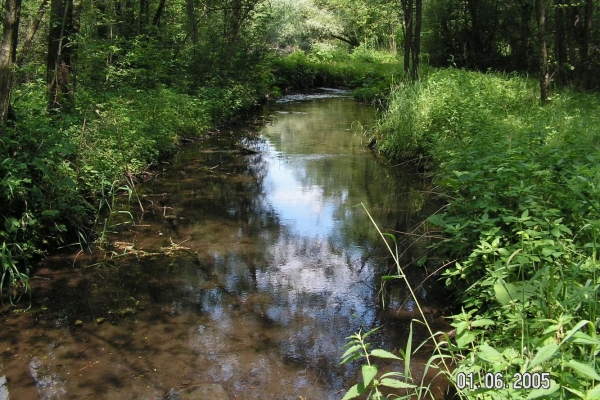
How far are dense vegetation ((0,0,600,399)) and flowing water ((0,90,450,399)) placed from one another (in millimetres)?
423

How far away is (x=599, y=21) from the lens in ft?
45.3

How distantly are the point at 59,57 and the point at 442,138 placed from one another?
5618mm

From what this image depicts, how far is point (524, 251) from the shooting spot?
11.3 feet

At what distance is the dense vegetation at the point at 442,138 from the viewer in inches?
110

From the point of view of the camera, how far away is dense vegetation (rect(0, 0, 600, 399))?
110 inches

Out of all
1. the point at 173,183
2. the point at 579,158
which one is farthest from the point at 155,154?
the point at 579,158

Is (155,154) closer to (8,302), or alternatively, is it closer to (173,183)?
(173,183)

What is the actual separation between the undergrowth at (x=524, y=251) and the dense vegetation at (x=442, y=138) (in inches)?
0.7

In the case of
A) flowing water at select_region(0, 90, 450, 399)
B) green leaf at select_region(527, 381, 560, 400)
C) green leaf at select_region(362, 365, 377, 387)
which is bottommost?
flowing water at select_region(0, 90, 450, 399)

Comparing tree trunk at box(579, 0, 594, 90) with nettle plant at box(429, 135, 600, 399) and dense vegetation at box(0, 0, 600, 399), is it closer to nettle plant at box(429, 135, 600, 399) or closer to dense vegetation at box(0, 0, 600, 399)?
dense vegetation at box(0, 0, 600, 399)

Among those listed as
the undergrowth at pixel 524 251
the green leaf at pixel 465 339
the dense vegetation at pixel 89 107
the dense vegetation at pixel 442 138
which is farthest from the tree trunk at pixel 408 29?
the green leaf at pixel 465 339

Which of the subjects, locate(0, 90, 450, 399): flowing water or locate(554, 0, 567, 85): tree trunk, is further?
locate(554, 0, 567, 85): tree trunk

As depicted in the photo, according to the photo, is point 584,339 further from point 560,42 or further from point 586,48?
point 560,42

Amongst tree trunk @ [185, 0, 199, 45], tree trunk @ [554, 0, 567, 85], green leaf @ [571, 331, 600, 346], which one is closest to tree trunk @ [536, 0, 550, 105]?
tree trunk @ [554, 0, 567, 85]
